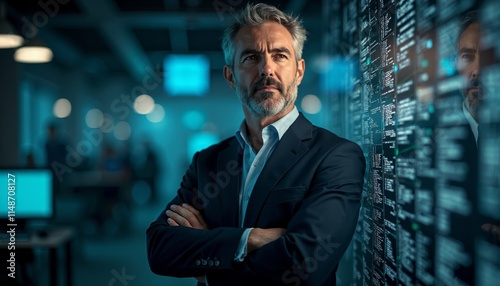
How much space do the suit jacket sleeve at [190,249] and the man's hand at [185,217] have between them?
0.17ft

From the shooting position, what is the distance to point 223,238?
4.95 ft

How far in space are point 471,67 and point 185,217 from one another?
1127mm

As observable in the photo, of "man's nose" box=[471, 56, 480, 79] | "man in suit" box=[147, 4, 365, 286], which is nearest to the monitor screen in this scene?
"man in suit" box=[147, 4, 365, 286]

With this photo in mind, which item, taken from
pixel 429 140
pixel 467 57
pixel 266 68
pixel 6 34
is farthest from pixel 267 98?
pixel 6 34

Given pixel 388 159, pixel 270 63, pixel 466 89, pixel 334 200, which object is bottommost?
pixel 334 200

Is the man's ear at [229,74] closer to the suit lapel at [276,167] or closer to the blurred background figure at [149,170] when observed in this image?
the suit lapel at [276,167]

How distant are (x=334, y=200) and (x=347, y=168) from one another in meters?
0.15

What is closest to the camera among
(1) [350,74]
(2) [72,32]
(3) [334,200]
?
(3) [334,200]

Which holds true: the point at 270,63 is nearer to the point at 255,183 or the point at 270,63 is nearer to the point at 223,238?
the point at 255,183

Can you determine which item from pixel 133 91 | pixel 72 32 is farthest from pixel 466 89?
pixel 133 91

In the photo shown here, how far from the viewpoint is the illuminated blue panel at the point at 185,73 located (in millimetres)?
7814

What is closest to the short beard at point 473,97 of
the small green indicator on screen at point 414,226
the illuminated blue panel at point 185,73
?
the small green indicator on screen at point 414,226

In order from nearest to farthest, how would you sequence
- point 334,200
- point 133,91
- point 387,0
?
point 334,200, point 387,0, point 133,91

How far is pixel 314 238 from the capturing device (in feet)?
4.58
